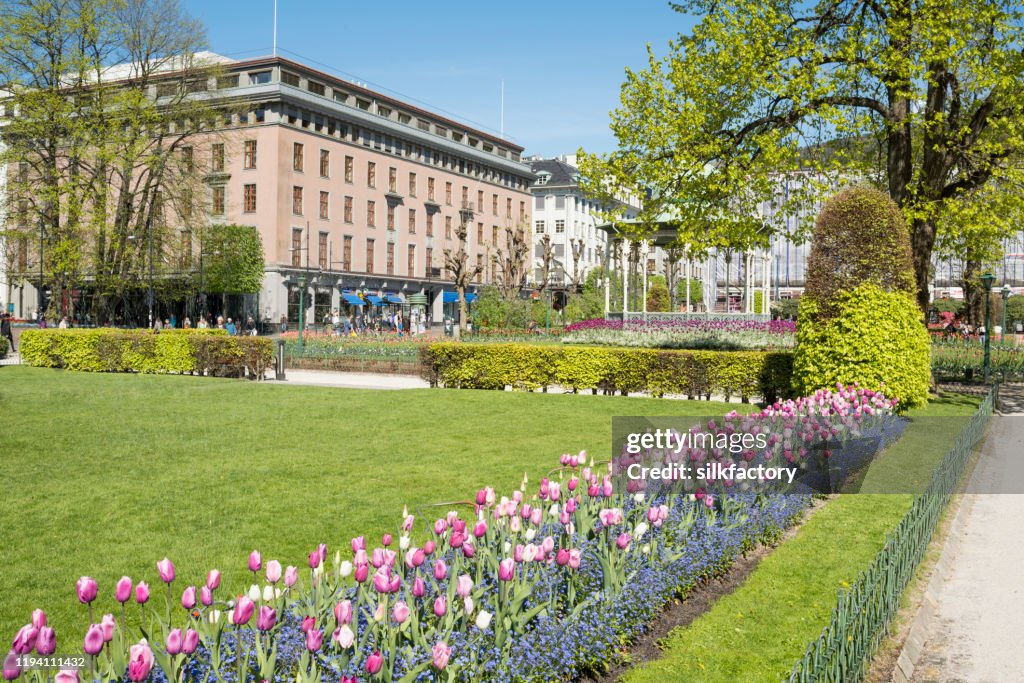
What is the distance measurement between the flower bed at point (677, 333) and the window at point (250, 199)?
30.6 meters

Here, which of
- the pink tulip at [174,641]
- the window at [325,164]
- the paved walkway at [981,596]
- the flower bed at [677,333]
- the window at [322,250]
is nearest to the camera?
the pink tulip at [174,641]

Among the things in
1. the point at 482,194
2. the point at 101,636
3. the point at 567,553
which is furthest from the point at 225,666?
the point at 482,194

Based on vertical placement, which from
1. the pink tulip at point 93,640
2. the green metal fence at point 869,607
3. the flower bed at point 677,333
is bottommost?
the green metal fence at point 869,607

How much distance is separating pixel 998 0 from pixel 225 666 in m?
19.3

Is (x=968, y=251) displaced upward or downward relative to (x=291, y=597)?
upward

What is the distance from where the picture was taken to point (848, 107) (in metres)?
20.1

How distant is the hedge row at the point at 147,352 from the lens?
24094mm

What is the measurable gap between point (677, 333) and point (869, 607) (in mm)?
25824

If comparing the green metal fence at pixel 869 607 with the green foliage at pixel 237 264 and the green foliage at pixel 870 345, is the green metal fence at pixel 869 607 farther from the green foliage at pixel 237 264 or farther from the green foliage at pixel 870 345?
the green foliage at pixel 237 264

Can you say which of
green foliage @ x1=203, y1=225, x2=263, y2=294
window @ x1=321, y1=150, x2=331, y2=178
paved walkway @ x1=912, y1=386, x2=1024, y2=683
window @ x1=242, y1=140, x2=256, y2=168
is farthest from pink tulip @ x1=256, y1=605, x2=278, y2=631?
window @ x1=321, y1=150, x2=331, y2=178

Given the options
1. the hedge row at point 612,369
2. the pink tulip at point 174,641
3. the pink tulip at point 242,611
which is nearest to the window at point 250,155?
the hedge row at point 612,369

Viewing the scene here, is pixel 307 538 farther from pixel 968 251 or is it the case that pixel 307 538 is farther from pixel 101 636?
pixel 968 251

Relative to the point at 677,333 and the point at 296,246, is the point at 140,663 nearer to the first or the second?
the point at 677,333

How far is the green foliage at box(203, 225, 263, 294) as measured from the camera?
1983 inches
